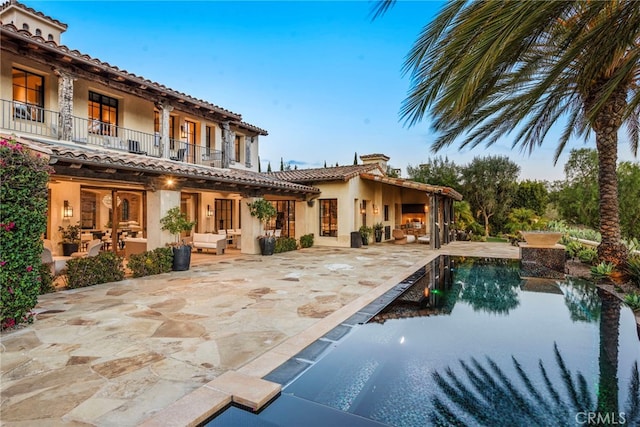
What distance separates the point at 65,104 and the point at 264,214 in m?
7.21

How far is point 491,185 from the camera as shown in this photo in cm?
2602

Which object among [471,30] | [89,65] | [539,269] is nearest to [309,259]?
[539,269]

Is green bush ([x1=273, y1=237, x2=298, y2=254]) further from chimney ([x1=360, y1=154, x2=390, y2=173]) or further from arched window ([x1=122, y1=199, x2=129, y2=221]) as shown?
chimney ([x1=360, y1=154, x2=390, y2=173])

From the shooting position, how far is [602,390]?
334cm

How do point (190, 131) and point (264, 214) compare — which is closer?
point (264, 214)

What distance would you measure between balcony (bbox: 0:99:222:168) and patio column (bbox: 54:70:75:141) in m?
0.11

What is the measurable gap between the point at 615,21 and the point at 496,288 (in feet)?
21.0

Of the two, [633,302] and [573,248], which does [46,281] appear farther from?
[573,248]

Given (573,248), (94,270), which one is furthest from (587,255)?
(94,270)

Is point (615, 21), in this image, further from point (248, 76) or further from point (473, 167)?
point (473, 167)

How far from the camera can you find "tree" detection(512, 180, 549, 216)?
2550 centimetres

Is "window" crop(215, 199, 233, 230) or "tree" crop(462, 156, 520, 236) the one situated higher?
"tree" crop(462, 156, 520, 236)

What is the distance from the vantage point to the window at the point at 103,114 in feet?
36.0

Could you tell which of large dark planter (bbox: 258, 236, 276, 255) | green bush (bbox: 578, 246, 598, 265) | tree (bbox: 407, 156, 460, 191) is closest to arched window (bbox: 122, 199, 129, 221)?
large dark planter (bbox: 258, 236, 276, 255)
